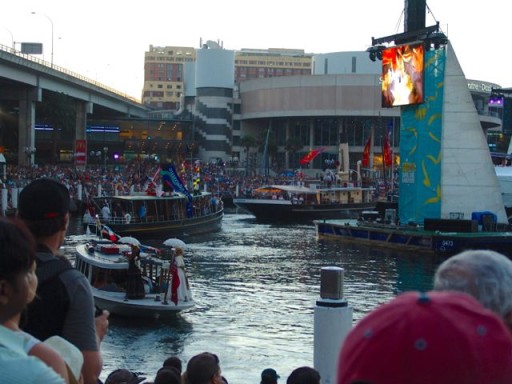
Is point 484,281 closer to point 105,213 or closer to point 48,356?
point 48,356

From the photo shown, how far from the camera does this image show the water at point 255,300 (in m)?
18.7

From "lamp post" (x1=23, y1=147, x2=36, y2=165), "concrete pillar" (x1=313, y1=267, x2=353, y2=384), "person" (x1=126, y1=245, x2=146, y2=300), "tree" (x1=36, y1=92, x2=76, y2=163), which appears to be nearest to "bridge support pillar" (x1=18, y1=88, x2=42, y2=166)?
"lamp post" (x1=23, y1=147, x2=36, y2=165)

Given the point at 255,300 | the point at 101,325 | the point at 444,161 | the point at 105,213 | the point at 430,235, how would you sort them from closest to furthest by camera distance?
the point at 101,325
the point at 255,300
the point at 430,235
the point at 105,213
the point at 444,161

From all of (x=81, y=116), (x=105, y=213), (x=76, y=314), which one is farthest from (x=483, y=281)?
(x=81, y=116)

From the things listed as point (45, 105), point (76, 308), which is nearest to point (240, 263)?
point (76, 308)

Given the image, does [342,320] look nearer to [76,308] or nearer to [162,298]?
[76,308]

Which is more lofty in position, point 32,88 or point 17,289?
point 32,88

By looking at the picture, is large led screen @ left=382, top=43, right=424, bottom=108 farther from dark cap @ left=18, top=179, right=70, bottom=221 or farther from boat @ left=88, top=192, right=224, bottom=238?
dark cap @ left=18, top=179, right=70, bottom=221

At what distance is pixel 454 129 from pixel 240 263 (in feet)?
52.4

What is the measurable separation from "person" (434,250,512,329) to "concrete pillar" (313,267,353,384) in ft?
15.2

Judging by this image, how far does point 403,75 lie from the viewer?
4581cm

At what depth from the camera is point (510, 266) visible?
2.63 meters

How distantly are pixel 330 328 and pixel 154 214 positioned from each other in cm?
3970

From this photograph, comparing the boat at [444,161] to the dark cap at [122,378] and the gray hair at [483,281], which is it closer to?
the dark cap at [122,378]
